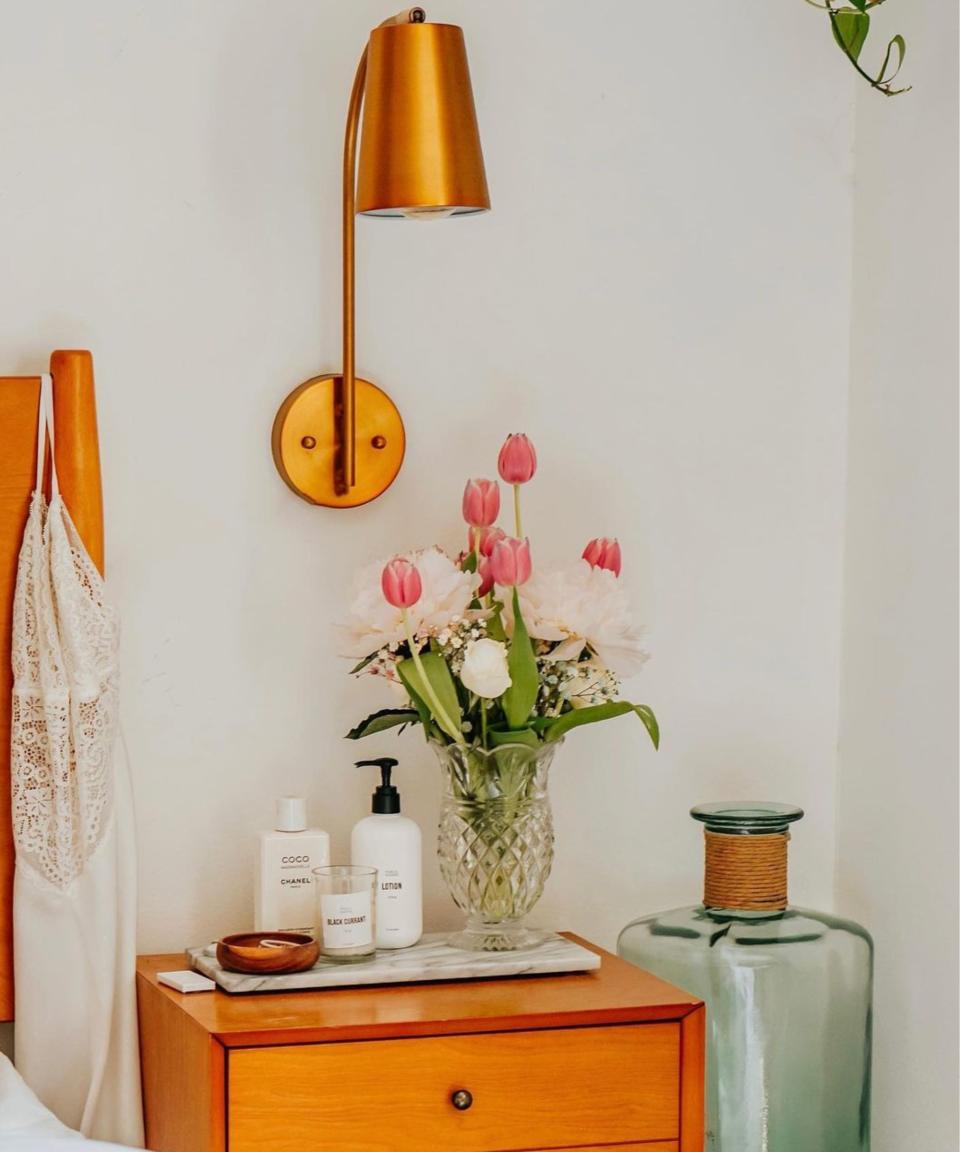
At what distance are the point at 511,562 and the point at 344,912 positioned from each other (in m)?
0.35

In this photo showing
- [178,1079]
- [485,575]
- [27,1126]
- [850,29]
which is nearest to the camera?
[27,1126]

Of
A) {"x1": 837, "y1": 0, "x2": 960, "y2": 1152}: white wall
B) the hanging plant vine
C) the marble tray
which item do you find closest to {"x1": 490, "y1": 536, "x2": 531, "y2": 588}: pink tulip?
the marble tray

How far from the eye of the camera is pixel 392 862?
5.16 feet

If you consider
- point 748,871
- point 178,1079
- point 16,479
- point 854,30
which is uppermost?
point 854,30

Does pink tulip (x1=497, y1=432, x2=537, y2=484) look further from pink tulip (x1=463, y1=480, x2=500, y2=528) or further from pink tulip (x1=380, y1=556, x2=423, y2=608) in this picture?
pink tulip (x1=380, y1=556, x2=423, y2=608)

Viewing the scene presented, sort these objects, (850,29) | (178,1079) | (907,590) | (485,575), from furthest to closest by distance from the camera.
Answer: (907,590) < (850,29) < (485,575) < (178,1079)

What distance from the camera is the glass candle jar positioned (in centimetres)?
150

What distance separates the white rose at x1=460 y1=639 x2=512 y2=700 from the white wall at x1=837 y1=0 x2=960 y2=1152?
1.59ft

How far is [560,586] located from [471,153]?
0.41 meters

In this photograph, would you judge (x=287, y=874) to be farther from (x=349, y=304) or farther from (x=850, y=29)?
(x=850, y=29)

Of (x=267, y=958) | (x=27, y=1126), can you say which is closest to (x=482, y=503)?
(x=267, y=958)

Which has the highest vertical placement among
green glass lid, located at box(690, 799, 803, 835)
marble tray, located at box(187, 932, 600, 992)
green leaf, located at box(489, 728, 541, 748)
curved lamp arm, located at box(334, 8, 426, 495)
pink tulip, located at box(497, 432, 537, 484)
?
curved lamp arm, located at box(334, 8, 426, 495)

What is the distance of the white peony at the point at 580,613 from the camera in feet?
5.00

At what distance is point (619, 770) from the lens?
1.82 meters
